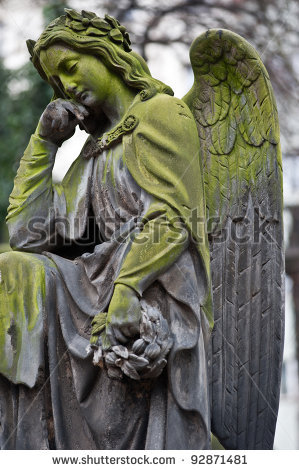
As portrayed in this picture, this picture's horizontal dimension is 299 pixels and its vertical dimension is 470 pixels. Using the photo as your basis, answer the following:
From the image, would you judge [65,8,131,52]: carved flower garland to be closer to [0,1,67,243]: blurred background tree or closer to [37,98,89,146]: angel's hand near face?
[37,98,89,146]: angel's hand near face

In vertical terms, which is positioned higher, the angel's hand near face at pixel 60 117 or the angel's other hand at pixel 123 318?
the angel's hand near face at pixel 60 117

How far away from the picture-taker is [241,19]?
12.6 meters

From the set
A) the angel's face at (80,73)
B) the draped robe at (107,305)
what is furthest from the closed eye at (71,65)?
the draped robe at (107,305)

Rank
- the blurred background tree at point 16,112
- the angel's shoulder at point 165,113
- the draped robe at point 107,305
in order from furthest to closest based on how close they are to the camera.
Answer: the blurred background tree at point 16,112 → the angel's shoulder at point 165,113 → the draped robe at point 107,305

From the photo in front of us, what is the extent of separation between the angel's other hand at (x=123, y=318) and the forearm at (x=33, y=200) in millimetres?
764

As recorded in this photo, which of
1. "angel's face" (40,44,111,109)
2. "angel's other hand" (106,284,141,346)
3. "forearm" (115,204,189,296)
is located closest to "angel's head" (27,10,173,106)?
"angel's face" (40,44,111,109)

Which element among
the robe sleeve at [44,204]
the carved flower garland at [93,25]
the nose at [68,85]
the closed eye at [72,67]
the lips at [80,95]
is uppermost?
the carved flower garland at [93,25]

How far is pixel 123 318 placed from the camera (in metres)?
5.12

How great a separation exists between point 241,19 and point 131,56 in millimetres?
6998

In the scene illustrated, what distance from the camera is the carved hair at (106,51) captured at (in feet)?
18.8

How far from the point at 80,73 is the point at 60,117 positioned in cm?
26

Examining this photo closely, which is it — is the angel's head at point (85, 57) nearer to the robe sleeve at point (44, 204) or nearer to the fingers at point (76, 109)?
the fingers at point (76, 109)

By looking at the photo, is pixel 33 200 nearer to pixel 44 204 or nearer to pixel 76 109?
pixel 44 204

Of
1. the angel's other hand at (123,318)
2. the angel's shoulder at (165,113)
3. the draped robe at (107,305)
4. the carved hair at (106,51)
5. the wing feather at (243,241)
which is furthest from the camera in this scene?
the wing feather at (243,241)
